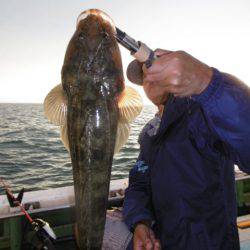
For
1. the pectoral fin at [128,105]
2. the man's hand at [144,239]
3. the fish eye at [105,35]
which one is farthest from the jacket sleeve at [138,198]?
the fish eye at [105,35]

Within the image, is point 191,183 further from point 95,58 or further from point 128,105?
point 95,58

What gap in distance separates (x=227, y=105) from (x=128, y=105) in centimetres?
75

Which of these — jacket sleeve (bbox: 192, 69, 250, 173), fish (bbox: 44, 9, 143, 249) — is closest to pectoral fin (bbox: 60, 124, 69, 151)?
fish (bbox: 44, 9, 143, 249)

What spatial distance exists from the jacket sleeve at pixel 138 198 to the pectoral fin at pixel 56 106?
1559mm

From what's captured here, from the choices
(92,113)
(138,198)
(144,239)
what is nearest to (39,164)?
(138,198)

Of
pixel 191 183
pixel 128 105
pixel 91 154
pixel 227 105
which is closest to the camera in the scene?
pixel 227 105

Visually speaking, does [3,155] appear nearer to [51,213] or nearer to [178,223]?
[51,213]

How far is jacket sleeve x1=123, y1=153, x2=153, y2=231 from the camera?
11.4ft

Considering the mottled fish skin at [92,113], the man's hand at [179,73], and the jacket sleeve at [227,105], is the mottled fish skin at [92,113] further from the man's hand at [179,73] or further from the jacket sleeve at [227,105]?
the jacket sleeve at [227,105]

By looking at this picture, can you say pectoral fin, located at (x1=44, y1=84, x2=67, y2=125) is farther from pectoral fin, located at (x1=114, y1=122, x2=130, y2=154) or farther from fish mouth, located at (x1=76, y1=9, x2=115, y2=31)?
fish mouth, located at (x1=76, y1=9, x2=115, y2=31)

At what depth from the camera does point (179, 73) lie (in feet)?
5.82

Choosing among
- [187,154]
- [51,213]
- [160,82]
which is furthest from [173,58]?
[51,213]

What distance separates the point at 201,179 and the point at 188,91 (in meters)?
1.30

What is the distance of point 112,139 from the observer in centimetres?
225
